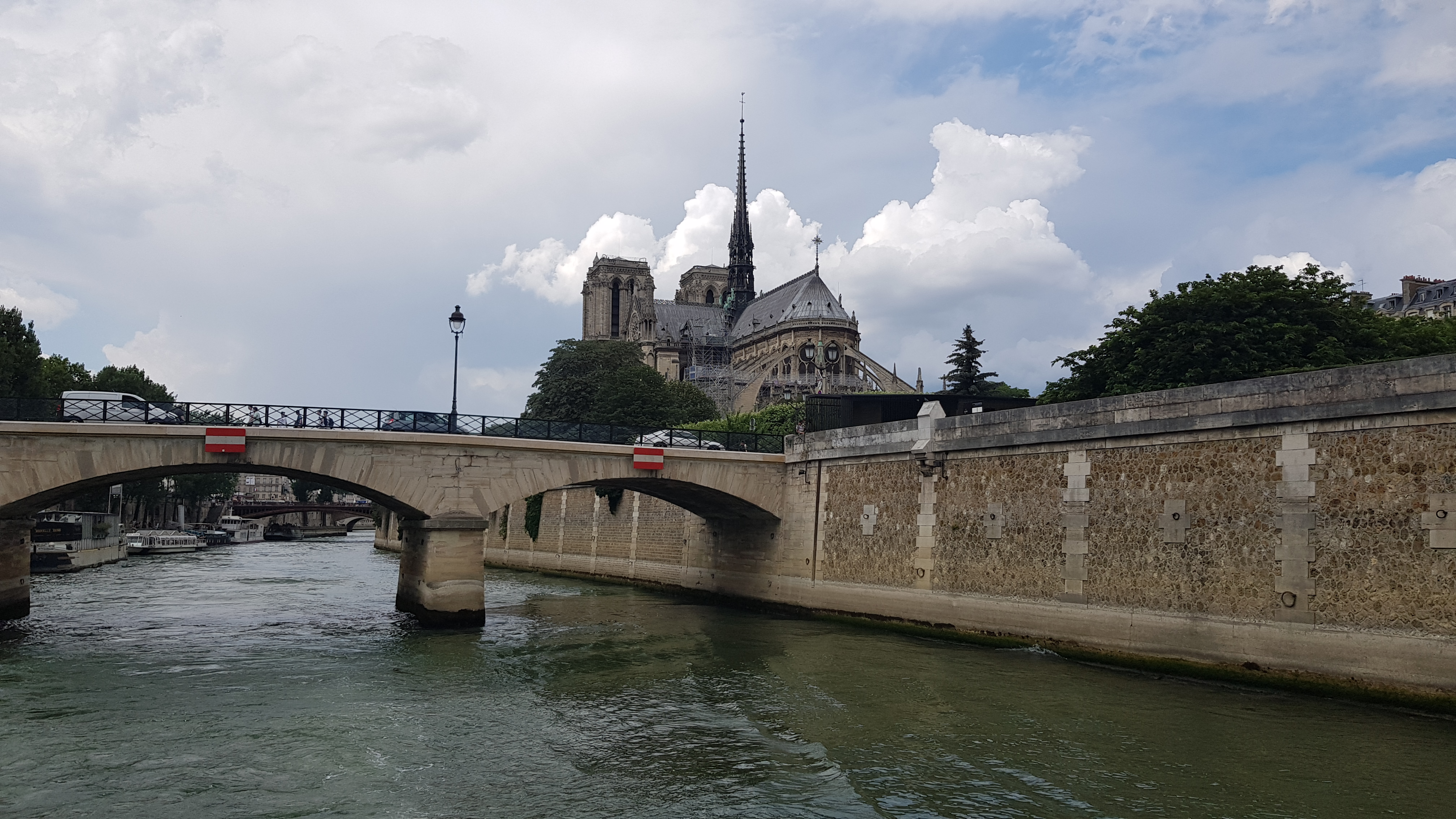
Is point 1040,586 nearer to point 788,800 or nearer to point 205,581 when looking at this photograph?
point 788,800

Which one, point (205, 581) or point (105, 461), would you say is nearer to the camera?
point (105, 461)

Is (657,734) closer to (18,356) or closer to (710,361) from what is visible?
(18,356)

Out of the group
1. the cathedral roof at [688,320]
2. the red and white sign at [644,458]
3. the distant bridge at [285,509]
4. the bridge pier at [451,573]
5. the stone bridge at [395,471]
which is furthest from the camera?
the cathedral roof at [688,320]

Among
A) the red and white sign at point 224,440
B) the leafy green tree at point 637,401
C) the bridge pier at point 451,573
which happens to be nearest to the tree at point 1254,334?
the bridge pier at point 451,573

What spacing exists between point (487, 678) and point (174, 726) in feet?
19.3

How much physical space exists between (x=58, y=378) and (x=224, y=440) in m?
37.9

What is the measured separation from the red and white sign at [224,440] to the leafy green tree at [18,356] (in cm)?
2670

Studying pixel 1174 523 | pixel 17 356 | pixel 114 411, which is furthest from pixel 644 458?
pixel 17 356

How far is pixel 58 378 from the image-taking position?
5544 centimetres

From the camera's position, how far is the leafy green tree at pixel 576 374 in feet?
264

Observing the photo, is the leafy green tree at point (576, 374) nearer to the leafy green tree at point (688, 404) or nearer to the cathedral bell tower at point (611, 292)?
the leafy green tree at point (688, 404)

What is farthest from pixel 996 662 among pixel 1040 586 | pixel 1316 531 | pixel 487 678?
pixel 487 678

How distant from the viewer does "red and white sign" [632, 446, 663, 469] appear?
3002 cm

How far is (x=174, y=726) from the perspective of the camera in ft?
51.2
